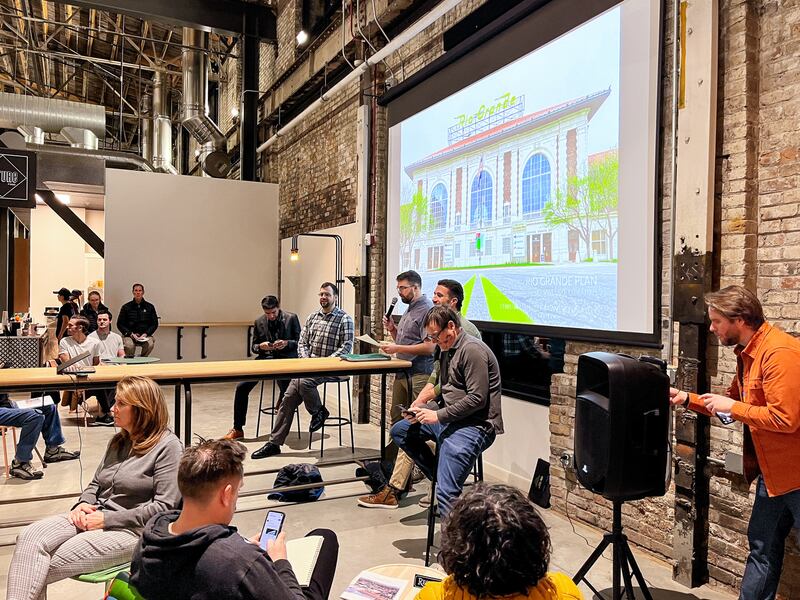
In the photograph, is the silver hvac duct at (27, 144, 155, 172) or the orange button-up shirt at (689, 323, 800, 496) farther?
the silver hvac duct at (27, 144, 155, 172)

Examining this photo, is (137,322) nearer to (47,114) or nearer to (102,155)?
(102,155)

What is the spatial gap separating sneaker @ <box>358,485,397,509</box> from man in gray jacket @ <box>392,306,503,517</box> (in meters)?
0.99

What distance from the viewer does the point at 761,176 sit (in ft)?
8.83

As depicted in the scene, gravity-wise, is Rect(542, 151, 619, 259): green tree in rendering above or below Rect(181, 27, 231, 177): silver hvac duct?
below

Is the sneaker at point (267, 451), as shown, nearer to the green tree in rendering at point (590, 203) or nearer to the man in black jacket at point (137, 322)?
the green tree in rendering at point (590, 203)

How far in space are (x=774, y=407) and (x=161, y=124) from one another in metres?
12.8

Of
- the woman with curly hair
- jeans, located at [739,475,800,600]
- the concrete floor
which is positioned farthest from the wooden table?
jeans, located at [739,475,800,600]

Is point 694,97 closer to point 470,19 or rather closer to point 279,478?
point 470,19

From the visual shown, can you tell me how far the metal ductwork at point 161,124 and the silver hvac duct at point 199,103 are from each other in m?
2.04

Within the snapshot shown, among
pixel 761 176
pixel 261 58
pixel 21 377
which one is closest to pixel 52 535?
pixel 21 377

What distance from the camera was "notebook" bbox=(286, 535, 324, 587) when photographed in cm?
186

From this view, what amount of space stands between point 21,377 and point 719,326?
3.55 meters

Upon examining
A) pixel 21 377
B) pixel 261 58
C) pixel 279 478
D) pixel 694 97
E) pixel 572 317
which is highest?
pixel 261 58

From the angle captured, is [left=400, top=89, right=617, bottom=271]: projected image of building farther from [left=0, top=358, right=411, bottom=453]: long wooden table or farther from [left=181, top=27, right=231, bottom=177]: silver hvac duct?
[left=181, top=27, right=231, bottom=177]: silver hvac duct
